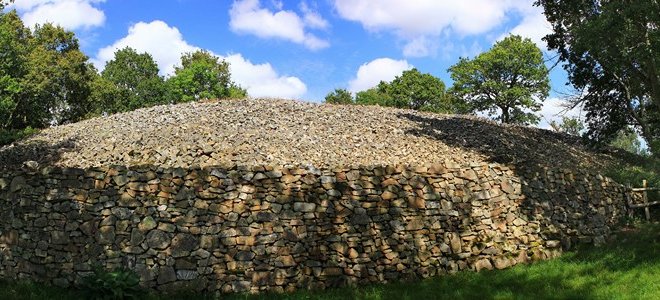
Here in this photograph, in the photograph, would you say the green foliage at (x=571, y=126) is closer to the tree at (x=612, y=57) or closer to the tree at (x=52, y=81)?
A: the tree at (x=612, y=57)

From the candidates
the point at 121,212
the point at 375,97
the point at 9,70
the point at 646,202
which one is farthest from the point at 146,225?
the point at 375,97

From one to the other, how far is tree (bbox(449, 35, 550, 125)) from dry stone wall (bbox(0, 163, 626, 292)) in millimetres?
29952

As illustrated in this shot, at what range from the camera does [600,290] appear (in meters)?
9.98

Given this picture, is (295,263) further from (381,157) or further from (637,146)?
(637,146)

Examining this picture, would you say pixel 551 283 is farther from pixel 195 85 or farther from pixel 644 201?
pixel 195 85

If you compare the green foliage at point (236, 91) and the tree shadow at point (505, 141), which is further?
the green foliage at point (236, 91)

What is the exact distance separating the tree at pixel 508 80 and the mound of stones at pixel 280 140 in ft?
58.0

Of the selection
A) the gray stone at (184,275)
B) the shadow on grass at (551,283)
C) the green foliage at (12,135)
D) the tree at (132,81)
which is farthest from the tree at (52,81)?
the shadow on grass at (551,283)

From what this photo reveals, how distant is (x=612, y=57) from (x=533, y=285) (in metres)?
8.05

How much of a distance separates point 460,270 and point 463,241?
2.21 feet

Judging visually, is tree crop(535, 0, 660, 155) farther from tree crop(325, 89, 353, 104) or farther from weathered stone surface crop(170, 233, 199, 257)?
tree crop(325, 89, 353, 104)

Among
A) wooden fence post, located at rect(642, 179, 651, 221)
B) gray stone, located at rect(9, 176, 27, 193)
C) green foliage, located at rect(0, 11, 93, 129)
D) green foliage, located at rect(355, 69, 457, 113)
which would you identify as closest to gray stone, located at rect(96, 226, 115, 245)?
gray stone, located at rect(9, 176, 27, 193)

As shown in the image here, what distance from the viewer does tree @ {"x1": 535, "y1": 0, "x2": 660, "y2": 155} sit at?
1372 cm

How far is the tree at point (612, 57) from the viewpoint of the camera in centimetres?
1372
